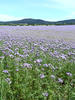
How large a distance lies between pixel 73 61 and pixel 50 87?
6.32ft

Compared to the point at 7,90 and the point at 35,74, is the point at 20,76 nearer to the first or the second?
the point at 35,74

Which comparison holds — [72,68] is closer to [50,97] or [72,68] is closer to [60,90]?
[60,90]

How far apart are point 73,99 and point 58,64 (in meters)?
2.04

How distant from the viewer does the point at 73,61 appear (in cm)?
566

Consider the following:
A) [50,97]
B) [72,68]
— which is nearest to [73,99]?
[50,97]

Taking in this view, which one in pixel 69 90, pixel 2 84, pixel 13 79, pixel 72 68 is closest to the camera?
pixel 2 84

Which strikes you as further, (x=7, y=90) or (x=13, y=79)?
(x=13, y=79)

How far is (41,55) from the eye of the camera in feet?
19.3

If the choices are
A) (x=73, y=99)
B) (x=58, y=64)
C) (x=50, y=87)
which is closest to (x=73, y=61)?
(x=58, y=64)

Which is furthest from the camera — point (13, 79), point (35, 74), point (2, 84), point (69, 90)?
point (35, 74)

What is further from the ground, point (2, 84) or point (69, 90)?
point (2, 84)

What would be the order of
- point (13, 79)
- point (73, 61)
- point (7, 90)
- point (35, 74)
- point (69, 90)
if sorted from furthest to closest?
point (73, 61), point (35, 74), point (13, 79), point (69, 90), point (7, 90)

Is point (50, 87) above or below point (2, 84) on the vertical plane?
below

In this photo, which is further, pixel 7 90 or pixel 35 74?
pixel 35 74
